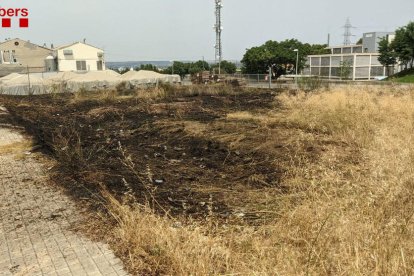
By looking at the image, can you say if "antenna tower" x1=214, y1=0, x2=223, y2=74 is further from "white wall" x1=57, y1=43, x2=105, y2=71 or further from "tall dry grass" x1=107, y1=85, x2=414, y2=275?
"tall dry grass" x1=107, y1=85, x2=414, y2=275

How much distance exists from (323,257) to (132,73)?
37.8 m

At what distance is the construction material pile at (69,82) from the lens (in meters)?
31.6

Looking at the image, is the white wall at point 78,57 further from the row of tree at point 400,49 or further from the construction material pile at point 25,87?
the row of tree at point 400,49

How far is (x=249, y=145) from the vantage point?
9.11 meters

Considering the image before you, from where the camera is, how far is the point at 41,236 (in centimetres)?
431

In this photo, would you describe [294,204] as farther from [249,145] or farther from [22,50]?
[22,50]

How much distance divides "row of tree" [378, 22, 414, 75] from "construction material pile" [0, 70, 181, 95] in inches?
1321

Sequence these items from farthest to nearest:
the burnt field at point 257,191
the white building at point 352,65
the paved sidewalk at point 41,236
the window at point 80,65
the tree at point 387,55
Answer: the window at point 80,65
the white building at point 352,65
the tree at point 387,55
the paved sidewalk at point 41,236
the burnt field at point 257,191

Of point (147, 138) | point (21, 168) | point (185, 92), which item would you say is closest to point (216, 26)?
point (185, 92)

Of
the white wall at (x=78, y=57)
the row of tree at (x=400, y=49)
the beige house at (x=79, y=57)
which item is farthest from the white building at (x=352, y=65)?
the white wall at (x=78, y=57)

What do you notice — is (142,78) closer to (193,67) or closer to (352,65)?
(352,65)

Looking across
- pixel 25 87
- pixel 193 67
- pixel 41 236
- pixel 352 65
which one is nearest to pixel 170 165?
pixel 41 236

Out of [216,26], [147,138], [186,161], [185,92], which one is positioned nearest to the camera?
[186,161]

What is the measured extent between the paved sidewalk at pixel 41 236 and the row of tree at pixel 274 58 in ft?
190
